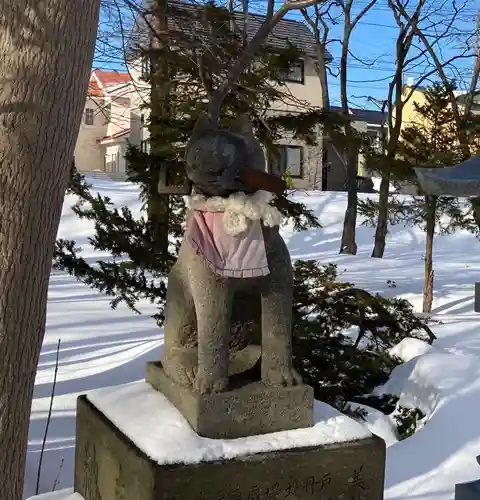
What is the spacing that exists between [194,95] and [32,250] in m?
2.88

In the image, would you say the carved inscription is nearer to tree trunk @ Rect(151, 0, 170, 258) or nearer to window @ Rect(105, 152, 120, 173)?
tree trunk @ Rect(151, 0, 170, 258)

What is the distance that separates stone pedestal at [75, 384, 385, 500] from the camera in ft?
6.57

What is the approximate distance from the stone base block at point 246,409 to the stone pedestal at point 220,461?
39 millimetres

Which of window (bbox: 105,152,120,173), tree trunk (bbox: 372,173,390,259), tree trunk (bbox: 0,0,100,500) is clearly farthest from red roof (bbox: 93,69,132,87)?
window (bbox: 105,152,120,173)

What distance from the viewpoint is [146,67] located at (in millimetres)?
5047

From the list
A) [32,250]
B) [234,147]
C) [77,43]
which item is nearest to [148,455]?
[32,250]

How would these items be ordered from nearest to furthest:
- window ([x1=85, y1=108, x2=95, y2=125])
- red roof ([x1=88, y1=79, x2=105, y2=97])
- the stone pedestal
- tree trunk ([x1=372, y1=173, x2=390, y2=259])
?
1. the stone pedestal
2. red roof ([x1=88, y1=79, x2=105, y2=97])
3. window ([x1=85, y1=108, x2=95, y2=125])
4. tree trunk ([x1=372, y1=173, x2=390, y2=259])

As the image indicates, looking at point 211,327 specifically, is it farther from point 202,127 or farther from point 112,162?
point 112,162

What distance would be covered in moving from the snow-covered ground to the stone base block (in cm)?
87

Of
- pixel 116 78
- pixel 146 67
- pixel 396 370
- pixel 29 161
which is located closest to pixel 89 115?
pixel 116 78

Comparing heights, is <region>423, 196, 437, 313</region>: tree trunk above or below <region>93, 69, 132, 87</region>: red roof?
below

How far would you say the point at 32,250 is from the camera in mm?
2346

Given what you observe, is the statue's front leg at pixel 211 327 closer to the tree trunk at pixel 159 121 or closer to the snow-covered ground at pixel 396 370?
the snow-covered ground at pixel 396 370

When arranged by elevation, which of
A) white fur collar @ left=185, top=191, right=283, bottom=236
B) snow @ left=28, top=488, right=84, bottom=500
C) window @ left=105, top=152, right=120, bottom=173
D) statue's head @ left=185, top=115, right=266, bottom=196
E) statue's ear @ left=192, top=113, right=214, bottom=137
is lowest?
snow @ left=28, top=488, right=84, bottom=500
